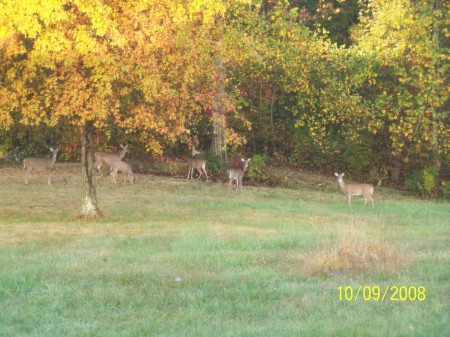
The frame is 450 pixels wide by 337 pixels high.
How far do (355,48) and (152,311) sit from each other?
874 inches

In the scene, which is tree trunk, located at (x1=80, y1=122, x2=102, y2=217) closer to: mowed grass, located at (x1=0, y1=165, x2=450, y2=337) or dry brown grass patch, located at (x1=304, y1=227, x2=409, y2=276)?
mowed grass, located at (x1=0, y1=165, x2=450, y2=337)

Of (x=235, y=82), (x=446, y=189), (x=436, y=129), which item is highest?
(x=235, y=82)

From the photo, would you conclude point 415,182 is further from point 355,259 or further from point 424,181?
point 355,259

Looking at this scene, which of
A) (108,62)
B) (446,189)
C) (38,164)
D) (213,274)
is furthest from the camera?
(446,189)

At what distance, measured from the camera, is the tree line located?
16172mm

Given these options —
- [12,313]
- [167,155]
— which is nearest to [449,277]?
[12,313]

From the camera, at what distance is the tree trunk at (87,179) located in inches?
738

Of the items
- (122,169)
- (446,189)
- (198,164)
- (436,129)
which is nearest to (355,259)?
(122,169)

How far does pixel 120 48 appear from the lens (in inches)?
655

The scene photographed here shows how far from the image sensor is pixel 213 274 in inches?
414
